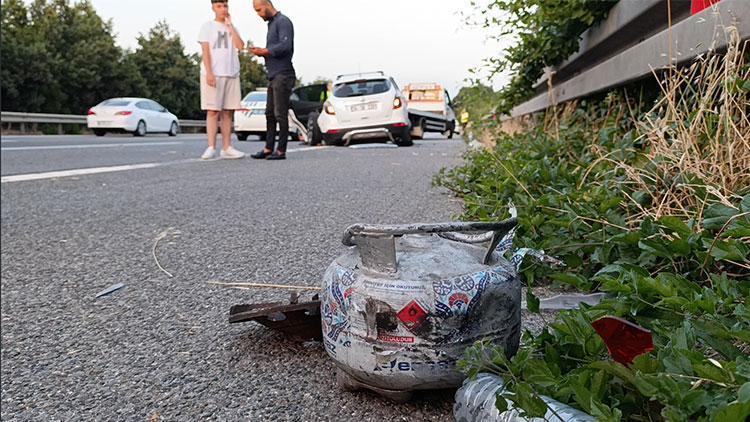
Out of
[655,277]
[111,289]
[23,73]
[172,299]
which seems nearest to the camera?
[655,277]

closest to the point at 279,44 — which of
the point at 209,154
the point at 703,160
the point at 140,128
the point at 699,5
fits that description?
the point at 209,154

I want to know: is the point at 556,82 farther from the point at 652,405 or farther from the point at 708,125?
the point at 652,405

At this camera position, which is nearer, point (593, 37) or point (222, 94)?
point (593, 37)

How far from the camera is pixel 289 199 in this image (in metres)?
3.88

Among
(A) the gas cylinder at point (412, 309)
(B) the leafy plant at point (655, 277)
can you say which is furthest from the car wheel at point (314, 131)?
(A) the gas cylinder at point (412, 309)

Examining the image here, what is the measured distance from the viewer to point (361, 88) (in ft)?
41.4

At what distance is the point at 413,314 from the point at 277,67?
711 centimetres

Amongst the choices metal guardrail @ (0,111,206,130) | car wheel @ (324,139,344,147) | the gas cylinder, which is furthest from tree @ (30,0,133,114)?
the gas cylinder

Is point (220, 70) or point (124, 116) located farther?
point (124, 116)

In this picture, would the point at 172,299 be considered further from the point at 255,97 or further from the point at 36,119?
the point at 36,119

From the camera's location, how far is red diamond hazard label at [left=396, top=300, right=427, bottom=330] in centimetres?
107

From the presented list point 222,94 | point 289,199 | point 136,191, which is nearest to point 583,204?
point 289,199

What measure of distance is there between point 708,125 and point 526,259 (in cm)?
72

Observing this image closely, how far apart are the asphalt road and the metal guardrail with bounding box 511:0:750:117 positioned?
1.06 metres
